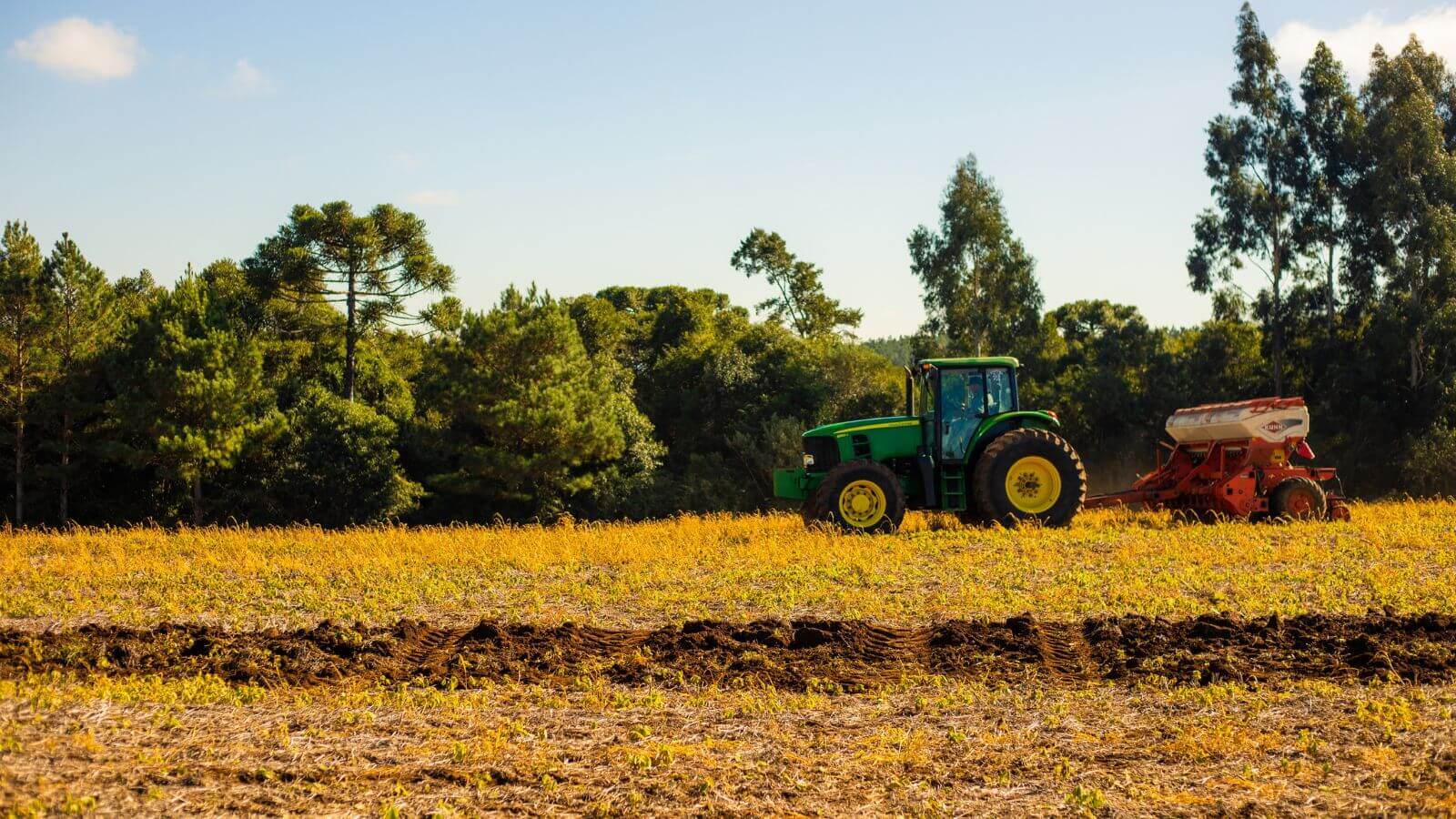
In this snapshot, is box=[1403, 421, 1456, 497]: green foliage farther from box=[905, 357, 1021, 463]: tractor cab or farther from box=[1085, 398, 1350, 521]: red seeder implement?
box=[905, 357, 1021, 463]: tractor cab

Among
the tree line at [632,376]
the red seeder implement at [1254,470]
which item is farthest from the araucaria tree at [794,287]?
the red seeder implement at [1254,470]

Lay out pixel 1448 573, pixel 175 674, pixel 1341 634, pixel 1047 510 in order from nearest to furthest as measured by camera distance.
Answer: pixel 175 674 < pixel 1341 634 < pixel 1448 573 < pixel 1047 510

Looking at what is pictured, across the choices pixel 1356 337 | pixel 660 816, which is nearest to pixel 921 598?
pixel 660 816

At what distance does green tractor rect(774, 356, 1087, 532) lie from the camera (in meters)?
17.4

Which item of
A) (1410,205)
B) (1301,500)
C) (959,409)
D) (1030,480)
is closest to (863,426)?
(959,409)

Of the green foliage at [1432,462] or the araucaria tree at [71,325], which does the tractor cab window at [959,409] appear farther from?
the araucaria tree at [71,325]

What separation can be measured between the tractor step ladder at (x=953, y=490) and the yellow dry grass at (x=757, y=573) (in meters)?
0.46

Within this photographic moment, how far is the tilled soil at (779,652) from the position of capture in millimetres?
8594

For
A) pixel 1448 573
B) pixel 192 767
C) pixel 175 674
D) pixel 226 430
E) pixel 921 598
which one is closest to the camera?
pixel 192 767

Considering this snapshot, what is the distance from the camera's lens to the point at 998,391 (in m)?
17.9

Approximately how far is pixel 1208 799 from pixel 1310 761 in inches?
35.1

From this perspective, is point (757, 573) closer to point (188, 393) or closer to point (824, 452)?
point (824, 452)

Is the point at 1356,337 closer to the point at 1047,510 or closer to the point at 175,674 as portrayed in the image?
the point at 1047,510

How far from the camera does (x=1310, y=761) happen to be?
6297mm
